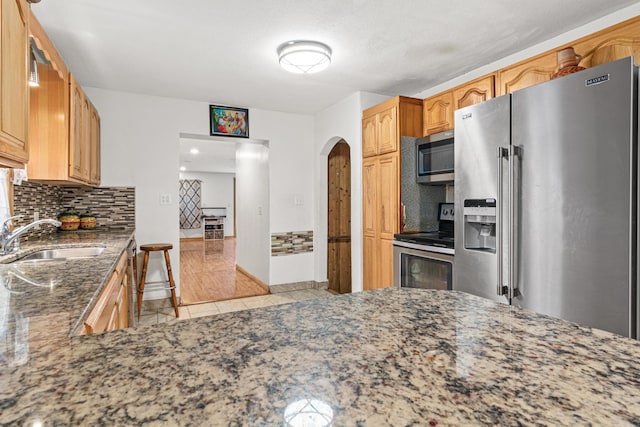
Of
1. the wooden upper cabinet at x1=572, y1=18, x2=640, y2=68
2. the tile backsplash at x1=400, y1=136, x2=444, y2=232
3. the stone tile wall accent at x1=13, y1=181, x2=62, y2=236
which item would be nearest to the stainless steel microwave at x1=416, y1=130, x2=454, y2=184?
the tile backsplash at x1=400, y1=136, x2=444, y2=232

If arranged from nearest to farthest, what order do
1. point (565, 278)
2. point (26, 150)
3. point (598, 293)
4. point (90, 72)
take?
point (26, 150)
point (598, 293)
point (565, 278)
point (90, 72)

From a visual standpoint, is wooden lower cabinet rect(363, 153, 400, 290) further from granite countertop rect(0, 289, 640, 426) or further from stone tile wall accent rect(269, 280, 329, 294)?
granite countertop rect(0, 289, 640, 426)

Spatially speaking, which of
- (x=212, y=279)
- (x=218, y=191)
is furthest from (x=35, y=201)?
(x=218, y=191)

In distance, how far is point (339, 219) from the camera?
4.67 meters

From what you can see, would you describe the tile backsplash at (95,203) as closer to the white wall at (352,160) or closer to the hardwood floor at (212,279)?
the hardwood floor at (212,279)

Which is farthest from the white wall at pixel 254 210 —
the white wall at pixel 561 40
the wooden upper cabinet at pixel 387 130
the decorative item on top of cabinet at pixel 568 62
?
the decorative item on top of cabinet at pixel 568 62

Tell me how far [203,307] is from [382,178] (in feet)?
7.93

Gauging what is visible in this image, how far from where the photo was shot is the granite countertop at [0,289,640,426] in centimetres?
→ 46

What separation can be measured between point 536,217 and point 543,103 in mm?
624

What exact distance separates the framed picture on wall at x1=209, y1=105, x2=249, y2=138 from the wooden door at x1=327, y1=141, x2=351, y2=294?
1.18 m

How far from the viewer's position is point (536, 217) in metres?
1.94

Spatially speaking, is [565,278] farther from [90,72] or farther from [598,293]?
[90,72]

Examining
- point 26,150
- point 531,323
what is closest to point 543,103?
point 531,323

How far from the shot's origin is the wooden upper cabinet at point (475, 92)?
106 inches
